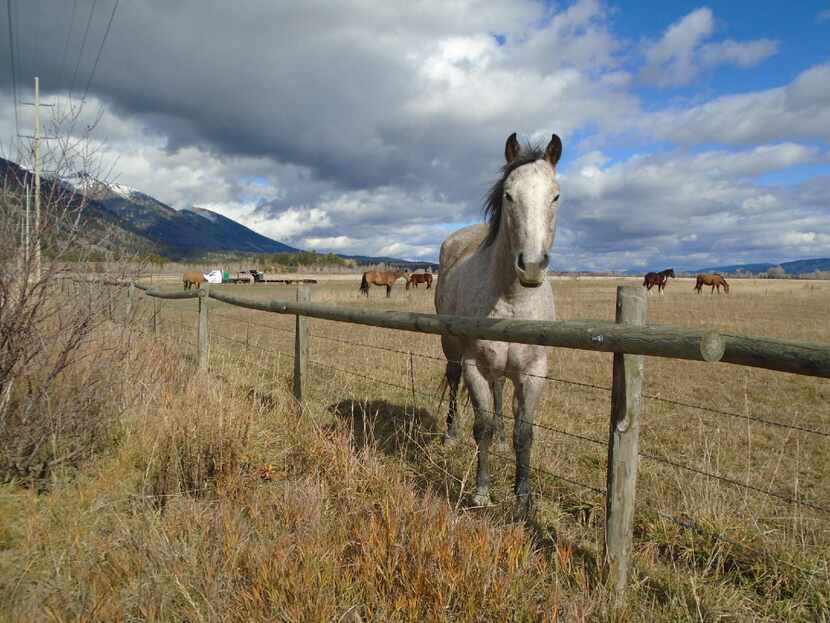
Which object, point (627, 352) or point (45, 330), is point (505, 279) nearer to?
point (627, 352)

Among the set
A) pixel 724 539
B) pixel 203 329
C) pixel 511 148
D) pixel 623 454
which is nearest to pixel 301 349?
pixel 203 329

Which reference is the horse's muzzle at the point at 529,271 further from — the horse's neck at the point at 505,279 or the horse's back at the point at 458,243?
the horse's back at the point at 458,243

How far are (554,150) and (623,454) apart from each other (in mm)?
2098

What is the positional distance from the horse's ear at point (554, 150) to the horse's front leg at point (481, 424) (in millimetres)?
1557

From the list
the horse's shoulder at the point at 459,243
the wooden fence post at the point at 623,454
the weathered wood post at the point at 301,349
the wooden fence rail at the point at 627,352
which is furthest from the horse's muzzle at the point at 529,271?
the weathered wood post at the point at 301,349

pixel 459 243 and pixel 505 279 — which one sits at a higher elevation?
pixel 459 243

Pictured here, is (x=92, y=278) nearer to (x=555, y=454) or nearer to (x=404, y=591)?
(x=404, y=591)

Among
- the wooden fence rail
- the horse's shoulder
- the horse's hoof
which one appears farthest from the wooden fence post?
the horse's shoulder

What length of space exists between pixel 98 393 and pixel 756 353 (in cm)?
403

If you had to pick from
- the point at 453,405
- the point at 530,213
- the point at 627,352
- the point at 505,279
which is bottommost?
the point at 453,405

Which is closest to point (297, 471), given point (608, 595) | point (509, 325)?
point (509, 325)

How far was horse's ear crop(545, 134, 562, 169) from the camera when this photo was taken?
3324 millimetres

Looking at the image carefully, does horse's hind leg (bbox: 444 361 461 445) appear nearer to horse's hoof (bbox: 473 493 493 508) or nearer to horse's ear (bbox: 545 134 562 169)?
horse's hoof (bbox: 473 493 493 508)

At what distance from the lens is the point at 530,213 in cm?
277
